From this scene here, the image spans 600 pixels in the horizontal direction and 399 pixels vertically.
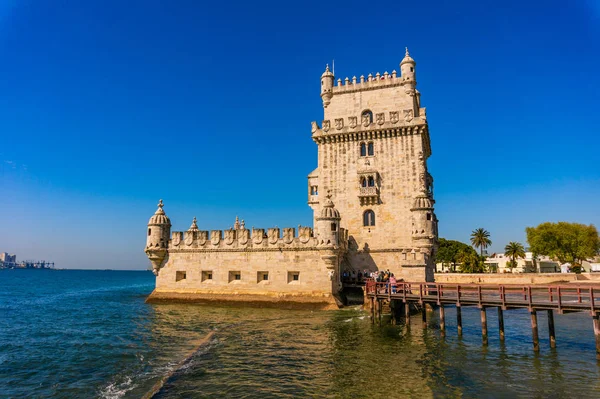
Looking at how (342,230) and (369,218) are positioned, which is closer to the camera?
(342,230)

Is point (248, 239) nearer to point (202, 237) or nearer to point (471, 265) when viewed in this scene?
point (202, 237)

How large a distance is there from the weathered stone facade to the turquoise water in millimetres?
5713

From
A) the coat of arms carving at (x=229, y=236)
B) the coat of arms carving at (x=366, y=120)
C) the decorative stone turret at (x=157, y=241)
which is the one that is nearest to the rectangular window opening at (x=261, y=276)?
the coat of arms carving at (x=229, y=236)

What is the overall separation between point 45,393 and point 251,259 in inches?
857

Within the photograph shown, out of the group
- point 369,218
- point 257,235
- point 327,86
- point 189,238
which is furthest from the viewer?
point 327,86

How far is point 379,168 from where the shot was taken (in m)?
37.2

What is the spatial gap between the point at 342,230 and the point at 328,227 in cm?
375

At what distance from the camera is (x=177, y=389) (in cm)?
1391

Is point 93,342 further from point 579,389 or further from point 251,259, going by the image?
point 579,389

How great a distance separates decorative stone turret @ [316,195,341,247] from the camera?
32344mm

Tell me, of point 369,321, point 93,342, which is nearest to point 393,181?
point 369,321

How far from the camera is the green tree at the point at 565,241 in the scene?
6556cm

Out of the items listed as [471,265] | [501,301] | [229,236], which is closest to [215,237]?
[229,236]

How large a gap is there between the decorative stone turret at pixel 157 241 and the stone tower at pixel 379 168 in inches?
604
